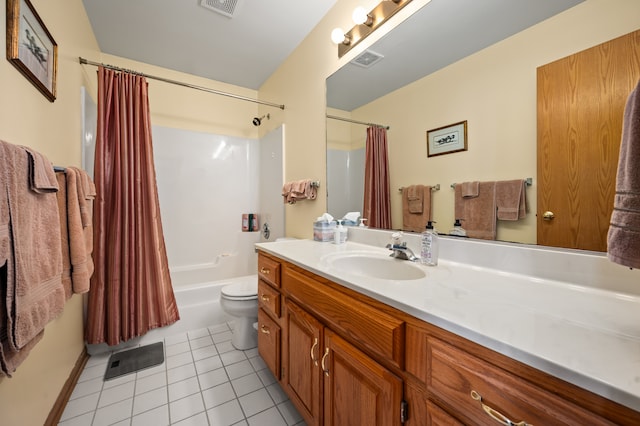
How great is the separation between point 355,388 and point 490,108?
1.12 m

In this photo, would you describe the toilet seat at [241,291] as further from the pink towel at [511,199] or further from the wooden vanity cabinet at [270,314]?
the pink towel at [511,199]

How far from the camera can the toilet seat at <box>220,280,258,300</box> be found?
1815 mm

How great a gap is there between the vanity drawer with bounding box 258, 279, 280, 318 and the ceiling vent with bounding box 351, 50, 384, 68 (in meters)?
1.41

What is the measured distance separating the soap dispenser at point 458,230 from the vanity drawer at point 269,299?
90 centimetres

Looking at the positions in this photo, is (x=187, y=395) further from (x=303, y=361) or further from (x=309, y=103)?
(x=309, y=103)

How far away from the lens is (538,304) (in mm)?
627

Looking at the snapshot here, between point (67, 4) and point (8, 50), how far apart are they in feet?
2.98

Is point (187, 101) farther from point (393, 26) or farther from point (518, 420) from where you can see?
point (518, 420)

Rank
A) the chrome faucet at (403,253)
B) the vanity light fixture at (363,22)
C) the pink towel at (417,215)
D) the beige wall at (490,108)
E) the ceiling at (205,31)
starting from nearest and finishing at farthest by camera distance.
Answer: the beige wall at (490,108) → the chrome faucet at (403,253) → the pink towel at (417,215) → the vanity light fixture at (363,22) → the ceiling at (205,31)

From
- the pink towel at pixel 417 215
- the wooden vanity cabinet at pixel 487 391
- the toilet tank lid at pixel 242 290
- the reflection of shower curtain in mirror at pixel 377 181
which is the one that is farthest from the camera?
the toilet tank lid at pixel 242 290

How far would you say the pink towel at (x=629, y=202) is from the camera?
44 cm

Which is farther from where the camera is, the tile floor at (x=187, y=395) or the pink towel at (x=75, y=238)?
the tile floor at (x=187, y=395)

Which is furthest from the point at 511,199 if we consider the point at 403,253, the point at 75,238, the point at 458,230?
the point at 75,238

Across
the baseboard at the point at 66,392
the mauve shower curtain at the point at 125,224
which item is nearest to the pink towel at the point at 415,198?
the mauve shower curtain at the point at 125,224
